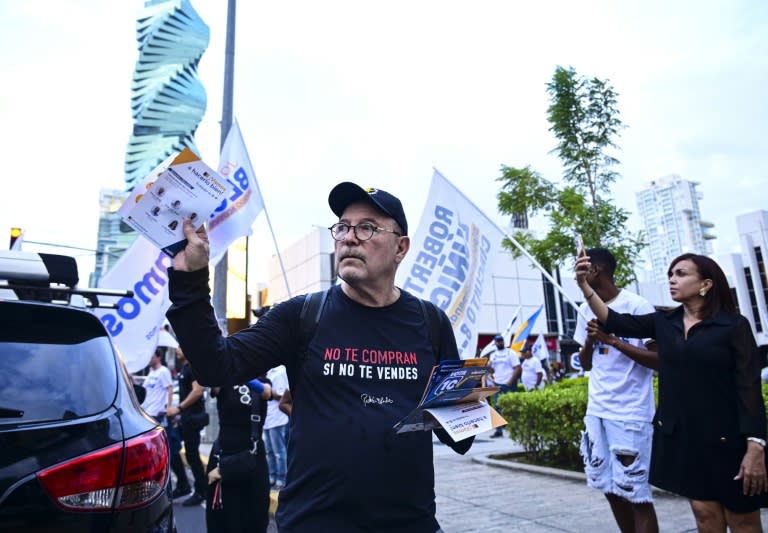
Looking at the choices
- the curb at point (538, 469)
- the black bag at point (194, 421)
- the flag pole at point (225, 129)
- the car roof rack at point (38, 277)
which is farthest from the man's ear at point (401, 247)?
the flag pole at point (225, 129)

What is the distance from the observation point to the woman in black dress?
2932 mm

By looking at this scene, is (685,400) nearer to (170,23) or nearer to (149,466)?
(149,466)

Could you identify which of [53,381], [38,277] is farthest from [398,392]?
[38,277]

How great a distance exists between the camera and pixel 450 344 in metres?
2.33

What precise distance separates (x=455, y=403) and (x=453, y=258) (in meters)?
4.70

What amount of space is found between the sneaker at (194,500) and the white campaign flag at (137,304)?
1.73 meters

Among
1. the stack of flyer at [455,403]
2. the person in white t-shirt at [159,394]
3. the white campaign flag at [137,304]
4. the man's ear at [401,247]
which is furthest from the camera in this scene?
the person in white t-shirt at [159,394]

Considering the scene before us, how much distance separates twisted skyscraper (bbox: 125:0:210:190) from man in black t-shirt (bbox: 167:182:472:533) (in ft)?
148

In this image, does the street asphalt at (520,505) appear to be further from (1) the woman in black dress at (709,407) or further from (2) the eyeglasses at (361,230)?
(2) the eyeglasses at (361,230)

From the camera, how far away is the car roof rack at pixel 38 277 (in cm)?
354

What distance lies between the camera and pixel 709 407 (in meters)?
3.10

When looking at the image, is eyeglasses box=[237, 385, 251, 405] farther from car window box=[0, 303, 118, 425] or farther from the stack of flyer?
the stack of flyer

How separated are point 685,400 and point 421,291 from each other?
3.60 meters

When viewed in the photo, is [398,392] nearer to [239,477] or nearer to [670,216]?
[239,477]
